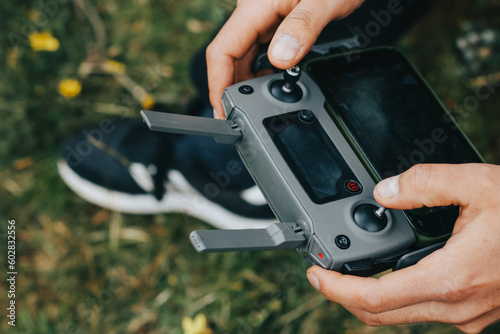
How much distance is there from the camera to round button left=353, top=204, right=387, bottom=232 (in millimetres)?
828

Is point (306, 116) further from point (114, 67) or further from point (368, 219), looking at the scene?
point (114, 67)

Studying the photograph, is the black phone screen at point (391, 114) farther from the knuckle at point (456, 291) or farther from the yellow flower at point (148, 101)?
the yellow flower at point (148, 101)

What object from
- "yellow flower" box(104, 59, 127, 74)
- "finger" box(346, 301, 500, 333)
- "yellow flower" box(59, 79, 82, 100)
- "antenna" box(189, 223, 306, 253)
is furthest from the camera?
"yellow flower" box(104, 59, 127, 74)

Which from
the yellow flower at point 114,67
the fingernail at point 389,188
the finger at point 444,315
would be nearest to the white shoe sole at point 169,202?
the yellow flower at point 114,67

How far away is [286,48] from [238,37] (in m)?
0.18

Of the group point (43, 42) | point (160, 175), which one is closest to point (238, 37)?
point (160, 175)

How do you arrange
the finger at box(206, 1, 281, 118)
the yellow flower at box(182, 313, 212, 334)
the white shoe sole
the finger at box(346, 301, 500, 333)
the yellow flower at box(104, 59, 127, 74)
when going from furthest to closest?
the yellow flower at box(104, 59, 127, 74) < the white shoe sole < the yellow flower at box(182, 313, 212, 334) < the finger at box(206, 1, 281, 118) < the finger at box(346, 301, 500, 333)

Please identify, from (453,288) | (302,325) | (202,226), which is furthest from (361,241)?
(202,226)

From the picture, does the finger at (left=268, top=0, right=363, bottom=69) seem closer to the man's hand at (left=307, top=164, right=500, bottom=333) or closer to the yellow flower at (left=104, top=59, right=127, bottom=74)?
the man's hand at (left=307, top=164, right=500, bottom=333)

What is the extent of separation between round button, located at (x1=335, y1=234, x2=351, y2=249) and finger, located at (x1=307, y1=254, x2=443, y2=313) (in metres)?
0.05

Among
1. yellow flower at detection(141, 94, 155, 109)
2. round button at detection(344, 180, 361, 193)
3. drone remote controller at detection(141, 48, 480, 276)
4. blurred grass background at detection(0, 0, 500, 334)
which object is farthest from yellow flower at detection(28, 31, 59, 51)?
round button at detection(344, 180, 361, 193)

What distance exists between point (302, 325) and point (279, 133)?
80 cm

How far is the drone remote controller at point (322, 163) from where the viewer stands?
80cm

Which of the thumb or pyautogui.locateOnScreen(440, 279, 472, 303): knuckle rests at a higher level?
the thumb
